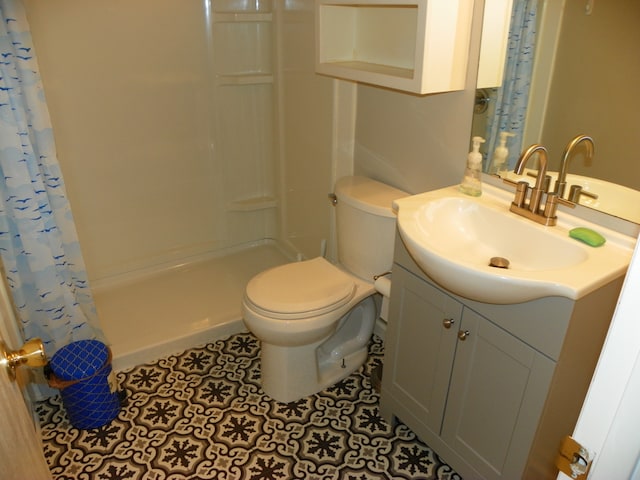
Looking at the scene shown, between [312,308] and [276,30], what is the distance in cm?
152

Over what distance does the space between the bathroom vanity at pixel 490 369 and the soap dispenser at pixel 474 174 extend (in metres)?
0.30

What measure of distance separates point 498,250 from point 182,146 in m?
1.86

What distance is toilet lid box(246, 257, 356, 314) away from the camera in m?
1.90

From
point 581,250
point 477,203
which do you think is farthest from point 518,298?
point 477,203

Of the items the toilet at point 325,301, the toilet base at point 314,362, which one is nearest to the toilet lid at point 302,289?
the toilet at point 325,301

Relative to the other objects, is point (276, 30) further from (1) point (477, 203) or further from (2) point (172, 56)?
(1) point (477, 203)

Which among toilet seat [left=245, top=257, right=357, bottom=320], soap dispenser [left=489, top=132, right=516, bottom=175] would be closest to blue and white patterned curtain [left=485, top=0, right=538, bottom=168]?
soap dispenser [left=489, top=132, right=516, bottom=175]

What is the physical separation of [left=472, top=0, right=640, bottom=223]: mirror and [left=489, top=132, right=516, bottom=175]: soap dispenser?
9 centimetres

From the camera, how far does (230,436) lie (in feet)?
6.29

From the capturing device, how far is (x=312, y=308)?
1894 mm

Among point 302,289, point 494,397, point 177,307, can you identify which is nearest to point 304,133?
point 302,289

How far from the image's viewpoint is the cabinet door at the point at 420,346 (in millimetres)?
1576

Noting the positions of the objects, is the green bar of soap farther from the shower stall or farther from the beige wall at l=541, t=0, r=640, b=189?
the shower stall

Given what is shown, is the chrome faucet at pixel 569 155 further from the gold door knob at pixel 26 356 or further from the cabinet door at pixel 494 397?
the gold door knob at pixel 26 356
